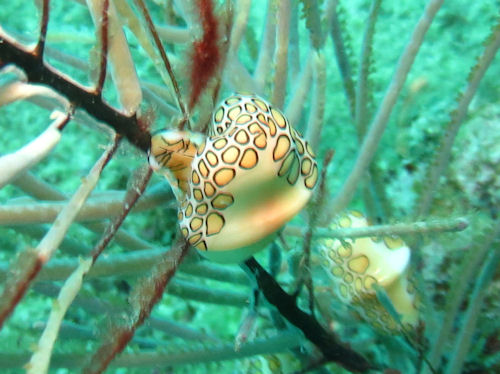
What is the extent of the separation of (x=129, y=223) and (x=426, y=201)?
1.22 m

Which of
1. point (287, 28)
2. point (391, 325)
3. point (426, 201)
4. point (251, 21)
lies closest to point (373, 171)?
point (426, 201)

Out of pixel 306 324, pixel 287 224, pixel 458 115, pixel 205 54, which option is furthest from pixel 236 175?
pixel 458 115

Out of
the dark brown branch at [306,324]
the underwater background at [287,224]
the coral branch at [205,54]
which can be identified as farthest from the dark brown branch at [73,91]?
the dark brown branch at [306,324]

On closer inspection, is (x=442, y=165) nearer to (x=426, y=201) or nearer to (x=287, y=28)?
(x=426, y=201)

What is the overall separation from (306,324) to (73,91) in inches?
29.6

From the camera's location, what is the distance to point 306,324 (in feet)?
3.53

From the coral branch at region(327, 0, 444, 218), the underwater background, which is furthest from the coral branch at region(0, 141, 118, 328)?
the coral branch at region(327, 0, 444, 218)

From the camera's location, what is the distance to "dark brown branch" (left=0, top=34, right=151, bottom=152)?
0.59 meters

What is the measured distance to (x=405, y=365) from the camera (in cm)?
125

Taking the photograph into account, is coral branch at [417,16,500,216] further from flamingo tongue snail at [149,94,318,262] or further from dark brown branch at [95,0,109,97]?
dark brown branch at [95,0,109,97]

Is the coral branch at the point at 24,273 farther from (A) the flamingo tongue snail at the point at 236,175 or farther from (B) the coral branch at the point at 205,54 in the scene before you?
(B) the coral branch at the point at 205,54

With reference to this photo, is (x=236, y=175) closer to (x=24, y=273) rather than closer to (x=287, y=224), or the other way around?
(x=24, y=273)

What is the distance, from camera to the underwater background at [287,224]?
731 mm

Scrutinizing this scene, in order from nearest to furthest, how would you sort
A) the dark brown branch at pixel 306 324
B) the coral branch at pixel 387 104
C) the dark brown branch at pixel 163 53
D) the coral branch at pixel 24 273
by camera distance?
the coral branch at pixel 24 273 < the dark brown branch at pixel 163 53 < the dark brown branch at pixel 306 324 < the coral branch at pixel 387 104
